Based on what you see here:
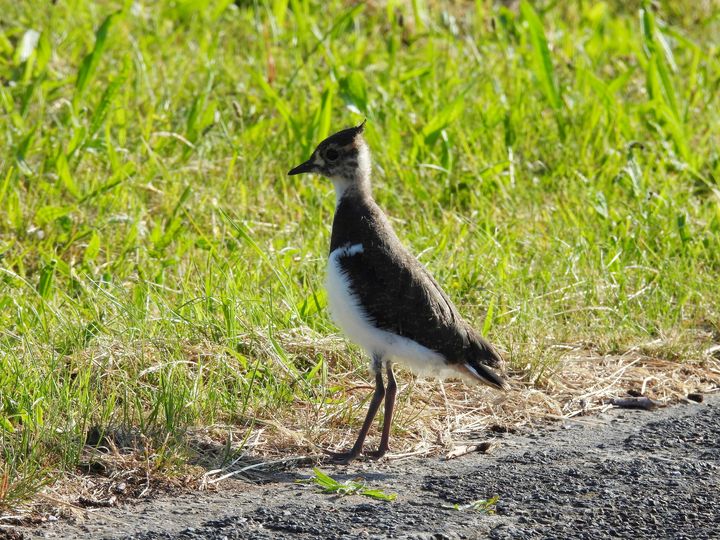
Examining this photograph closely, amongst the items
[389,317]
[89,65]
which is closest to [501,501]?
[389,317]

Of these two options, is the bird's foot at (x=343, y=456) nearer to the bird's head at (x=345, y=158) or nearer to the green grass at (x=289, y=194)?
the green grass at (x=289, y=194)

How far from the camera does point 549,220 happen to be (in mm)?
7051

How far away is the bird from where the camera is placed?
487cm

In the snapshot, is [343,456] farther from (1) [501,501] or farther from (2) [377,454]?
(1) [501,501]

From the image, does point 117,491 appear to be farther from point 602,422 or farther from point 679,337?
point 679,337

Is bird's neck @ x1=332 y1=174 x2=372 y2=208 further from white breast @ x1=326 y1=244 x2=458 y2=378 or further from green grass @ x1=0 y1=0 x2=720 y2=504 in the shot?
green grass @ x1=0 y1=0 x2=720 y2=504

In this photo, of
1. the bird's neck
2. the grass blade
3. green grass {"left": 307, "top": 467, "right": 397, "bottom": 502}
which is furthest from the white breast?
the grass blade

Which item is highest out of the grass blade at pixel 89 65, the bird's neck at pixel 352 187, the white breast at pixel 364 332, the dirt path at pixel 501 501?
the grass blade at pixel 89 65

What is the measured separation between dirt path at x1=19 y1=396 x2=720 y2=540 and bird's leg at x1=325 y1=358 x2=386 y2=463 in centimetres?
6

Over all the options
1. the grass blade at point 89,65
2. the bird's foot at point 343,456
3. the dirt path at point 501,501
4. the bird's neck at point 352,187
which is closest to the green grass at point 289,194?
the grass blade at point 89,65

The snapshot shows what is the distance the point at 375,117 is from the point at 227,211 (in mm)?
1551

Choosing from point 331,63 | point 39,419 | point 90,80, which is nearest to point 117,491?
point 39,419

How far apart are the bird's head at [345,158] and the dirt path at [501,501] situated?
133 cm

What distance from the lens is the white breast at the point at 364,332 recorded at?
4.87 meters
